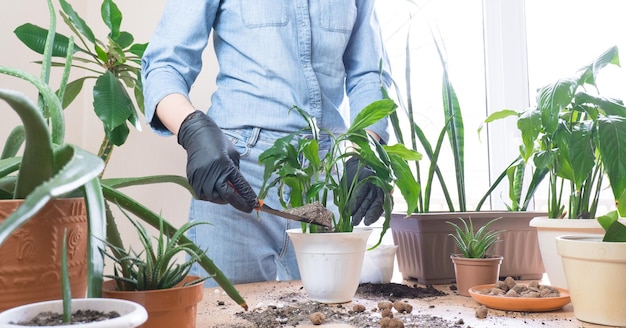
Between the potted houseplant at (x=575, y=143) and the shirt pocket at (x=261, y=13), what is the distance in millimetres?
594

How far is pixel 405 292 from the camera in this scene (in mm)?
1032

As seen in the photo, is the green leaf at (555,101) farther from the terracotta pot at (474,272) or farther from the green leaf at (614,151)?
the terracotta pot at (474,272)

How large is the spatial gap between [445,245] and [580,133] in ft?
1.25

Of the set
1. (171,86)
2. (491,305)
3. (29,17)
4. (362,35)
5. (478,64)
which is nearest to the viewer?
(491,305)

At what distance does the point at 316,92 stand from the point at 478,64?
1440mm

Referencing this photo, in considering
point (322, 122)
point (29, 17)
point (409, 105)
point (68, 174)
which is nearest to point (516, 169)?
point (409, 105)

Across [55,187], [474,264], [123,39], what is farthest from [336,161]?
[123,39]

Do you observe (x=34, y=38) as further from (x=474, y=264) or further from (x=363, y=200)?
(x=474, y=264)

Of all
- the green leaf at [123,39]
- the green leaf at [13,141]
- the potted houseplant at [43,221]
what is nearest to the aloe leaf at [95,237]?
the potted houseplant at [43,221]

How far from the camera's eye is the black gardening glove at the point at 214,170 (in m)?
1.03

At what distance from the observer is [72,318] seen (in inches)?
17.5

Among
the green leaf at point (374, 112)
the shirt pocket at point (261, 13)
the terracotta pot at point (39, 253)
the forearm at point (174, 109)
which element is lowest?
the terracotta pot at point (39, 253)

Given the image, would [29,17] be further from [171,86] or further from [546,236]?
[546,236]

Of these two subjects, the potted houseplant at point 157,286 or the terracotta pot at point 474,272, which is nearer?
the potted houseplant at point 157,286
